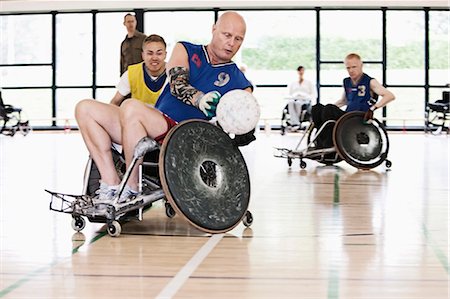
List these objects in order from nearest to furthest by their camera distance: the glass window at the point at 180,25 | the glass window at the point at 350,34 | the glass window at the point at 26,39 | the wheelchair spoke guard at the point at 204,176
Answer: the wheelchair spoke guard at the point at 204,176
the glass window at the point at 350,34
the glass window at the point at 180,25
the glass window at the point at 26,39

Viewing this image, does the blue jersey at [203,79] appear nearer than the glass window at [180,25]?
Yes

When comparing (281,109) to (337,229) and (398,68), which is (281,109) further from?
(337,229)

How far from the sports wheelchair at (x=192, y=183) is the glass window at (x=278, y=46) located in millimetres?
13728

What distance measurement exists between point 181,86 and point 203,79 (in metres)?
0.20

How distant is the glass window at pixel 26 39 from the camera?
720 inches

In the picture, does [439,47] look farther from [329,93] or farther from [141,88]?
[141,88]

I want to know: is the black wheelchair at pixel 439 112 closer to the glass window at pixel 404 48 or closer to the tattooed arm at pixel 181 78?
the glass window at pixel 404 48

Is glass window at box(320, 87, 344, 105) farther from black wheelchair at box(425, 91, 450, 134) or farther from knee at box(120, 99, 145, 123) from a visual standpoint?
knee at box(120, 99, 145, 123)

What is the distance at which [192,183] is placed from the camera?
149 inches

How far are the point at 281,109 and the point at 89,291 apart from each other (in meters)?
15.0

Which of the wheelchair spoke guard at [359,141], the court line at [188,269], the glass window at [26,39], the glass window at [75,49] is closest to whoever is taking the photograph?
the court line at [188,269]

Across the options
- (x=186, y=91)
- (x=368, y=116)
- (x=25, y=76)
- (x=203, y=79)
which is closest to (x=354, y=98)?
(x=368, y=116)

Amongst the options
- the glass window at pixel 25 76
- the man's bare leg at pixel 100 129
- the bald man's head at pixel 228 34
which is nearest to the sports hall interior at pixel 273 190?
the glass window at pixel 25 76

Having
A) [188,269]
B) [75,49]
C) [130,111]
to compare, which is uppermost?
[75,49]
